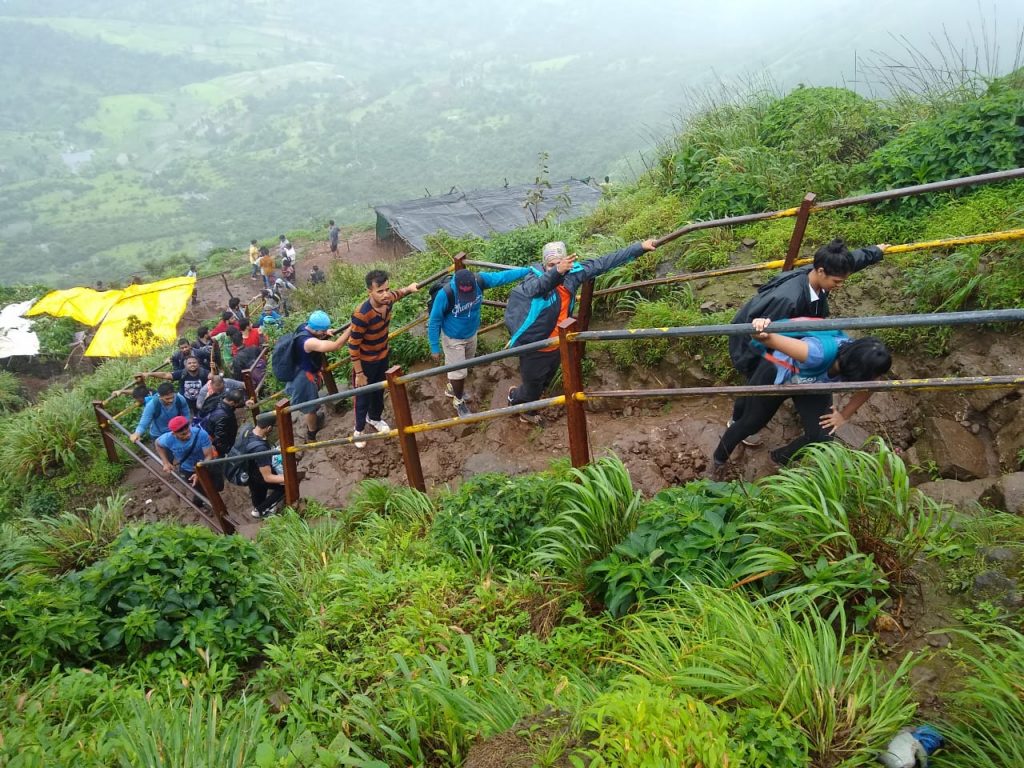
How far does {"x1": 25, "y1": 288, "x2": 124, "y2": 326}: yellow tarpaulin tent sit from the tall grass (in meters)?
20.8

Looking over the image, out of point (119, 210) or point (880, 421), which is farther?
point (119, 210)

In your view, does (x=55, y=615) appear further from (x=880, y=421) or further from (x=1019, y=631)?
(x=880, y=421)

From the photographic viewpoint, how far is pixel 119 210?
89250 mm

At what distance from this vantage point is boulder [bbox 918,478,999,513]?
9.58ft

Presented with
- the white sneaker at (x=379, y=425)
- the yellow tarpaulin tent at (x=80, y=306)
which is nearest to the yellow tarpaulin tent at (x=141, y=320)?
the yellow tarpaulin tent at (x=80, y=306)

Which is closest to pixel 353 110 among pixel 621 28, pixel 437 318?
pixel 621 28

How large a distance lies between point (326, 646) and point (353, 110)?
134755 mm

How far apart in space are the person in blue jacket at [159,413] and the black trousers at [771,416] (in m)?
5.99

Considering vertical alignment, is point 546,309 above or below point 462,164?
below

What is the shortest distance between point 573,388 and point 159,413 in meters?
5.87

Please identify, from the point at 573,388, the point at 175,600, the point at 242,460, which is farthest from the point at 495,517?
the point at 242,460

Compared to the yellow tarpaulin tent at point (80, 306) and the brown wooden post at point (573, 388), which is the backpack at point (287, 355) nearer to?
the brown wooden post at point (573, 388)

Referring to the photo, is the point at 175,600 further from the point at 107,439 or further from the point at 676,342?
the point at 107,439

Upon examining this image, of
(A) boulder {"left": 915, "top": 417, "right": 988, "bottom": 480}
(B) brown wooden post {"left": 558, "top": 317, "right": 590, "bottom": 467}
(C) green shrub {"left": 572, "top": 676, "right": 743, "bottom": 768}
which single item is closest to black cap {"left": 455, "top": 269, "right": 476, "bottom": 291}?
(B) brown wooden post {"left": 558, "top": 317, "right": 590, "bottom": 467}
